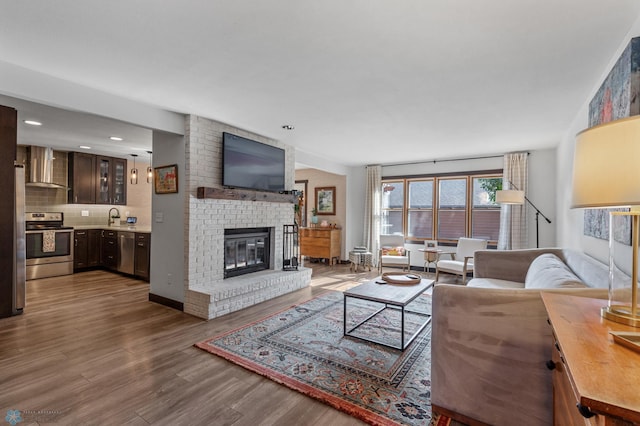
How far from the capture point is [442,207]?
6.39 m

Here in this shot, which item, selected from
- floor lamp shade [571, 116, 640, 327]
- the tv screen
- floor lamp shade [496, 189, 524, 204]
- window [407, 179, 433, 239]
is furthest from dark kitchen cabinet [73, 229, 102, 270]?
floor lamp shade [496, 189, 524, 204]

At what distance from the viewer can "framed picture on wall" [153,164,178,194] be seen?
12.4 ft

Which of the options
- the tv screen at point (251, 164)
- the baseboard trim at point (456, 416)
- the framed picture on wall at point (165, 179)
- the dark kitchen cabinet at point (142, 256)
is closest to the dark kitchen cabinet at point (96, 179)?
the dark kitchen cabinet at point (142, 256)

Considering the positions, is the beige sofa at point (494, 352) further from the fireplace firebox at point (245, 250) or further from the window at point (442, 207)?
the window at point (442, 207)

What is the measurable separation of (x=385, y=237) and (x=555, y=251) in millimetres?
3087

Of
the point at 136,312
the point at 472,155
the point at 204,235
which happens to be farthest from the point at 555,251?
the point at 136,312

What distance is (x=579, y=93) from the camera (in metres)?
2.90

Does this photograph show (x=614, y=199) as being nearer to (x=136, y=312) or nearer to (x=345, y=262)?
(x=136, y=312)

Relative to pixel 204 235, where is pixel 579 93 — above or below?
above

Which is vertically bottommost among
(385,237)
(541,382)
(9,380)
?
(9,380)


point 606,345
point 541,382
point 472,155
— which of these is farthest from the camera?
point 472,155

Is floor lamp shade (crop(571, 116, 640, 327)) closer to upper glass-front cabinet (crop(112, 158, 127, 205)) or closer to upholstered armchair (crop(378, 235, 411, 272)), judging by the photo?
upholstered armchair (crop(378, 235, 411, 272))

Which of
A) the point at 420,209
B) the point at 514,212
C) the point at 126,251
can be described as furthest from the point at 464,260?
the point at 126,251

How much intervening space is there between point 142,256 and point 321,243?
12.1ft
